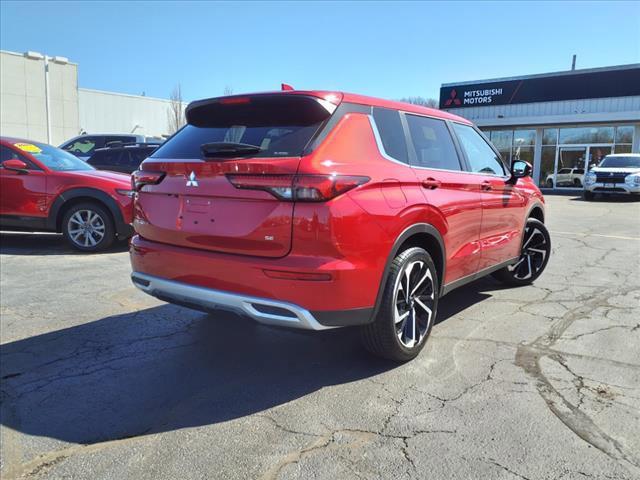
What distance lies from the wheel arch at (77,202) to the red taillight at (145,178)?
164 inches

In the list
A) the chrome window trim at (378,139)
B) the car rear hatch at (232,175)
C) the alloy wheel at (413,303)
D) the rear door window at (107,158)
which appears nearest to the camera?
the car rear hatch at (232,175)

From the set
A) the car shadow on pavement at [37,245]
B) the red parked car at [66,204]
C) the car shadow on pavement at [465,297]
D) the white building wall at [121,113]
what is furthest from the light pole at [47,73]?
the car shadow on pavement at [465,297]

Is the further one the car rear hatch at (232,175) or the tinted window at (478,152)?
the tinted window at (478,152)

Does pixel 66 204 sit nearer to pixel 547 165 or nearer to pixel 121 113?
pixel 547 165

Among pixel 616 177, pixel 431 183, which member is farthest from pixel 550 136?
pixel 431 183

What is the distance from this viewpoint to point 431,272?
149 inches

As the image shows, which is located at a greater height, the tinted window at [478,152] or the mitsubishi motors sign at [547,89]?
the mitsubishi motors sign at [547,89]

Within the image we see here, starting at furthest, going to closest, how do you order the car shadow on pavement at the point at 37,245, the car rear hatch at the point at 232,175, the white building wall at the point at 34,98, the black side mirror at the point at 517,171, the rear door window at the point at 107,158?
the white building wall at the point at 34,98, the rear door window at the point at 107,158, the car shadow on pavement at the point at 37,245, the black side mirror at the point at 517,171, the car rear hatch at the point at 232,175

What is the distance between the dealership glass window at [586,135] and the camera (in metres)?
27.0

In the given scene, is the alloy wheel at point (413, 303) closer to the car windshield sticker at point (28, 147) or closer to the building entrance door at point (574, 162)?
the car windshield sticker at point (28, 147)

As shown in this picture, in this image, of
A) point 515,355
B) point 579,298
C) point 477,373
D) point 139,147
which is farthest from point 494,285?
point 139,147

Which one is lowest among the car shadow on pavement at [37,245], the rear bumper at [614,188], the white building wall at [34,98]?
the car shadow on pavement at [37,245]

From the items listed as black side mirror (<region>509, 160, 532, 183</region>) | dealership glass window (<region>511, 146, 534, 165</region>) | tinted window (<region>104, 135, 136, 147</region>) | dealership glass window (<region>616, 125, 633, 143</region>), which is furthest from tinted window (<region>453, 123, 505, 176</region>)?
dealership glass window (<region>511, 146, 534, 165</region>)

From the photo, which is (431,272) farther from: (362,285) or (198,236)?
(198,236)
